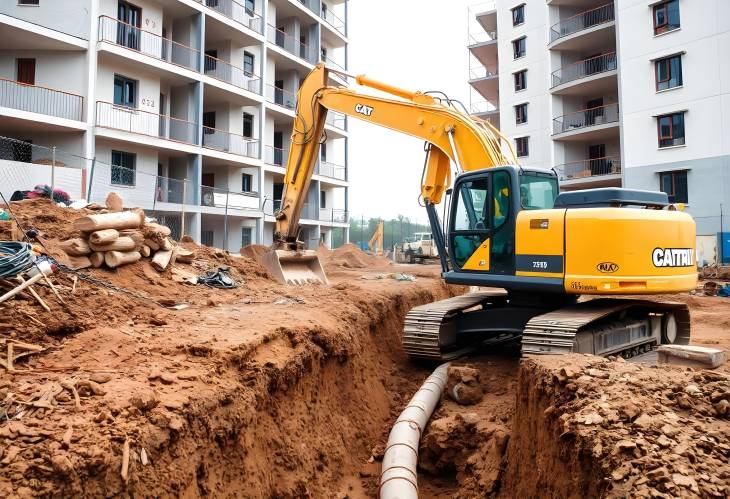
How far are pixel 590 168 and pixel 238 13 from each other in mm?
23126

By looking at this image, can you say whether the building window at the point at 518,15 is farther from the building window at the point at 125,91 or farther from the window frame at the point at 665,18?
the building window at the point at 125,91

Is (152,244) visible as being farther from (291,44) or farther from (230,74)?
(291,44)

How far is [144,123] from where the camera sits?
22.8 m

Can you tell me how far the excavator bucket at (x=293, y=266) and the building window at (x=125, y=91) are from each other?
48.6 ft

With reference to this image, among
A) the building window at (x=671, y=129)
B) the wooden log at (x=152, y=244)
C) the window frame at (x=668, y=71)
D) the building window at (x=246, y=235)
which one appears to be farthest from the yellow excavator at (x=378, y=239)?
the wooden log at (x=152, y=244)

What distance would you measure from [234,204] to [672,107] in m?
22.9

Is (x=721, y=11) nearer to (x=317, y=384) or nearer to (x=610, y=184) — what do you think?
(x=610, y=184)

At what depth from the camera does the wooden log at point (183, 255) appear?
415 inches

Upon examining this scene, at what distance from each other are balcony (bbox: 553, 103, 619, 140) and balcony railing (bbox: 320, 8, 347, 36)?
53.5 feet

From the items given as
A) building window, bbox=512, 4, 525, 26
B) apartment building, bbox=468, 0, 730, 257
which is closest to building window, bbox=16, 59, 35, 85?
apartment building, bbox=468, 0, 730, 257

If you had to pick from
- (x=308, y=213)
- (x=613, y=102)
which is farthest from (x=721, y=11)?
(x=308, y=213)

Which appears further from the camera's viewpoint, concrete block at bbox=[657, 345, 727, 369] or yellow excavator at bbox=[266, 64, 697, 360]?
yellow excavator at bbox=[266, 64, 697, 360]

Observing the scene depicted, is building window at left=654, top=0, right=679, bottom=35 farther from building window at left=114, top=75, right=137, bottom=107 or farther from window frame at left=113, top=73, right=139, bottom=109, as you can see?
building window at left=114, top=75, right=137, bottom=107

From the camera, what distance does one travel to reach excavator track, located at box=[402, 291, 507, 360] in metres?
8.04
